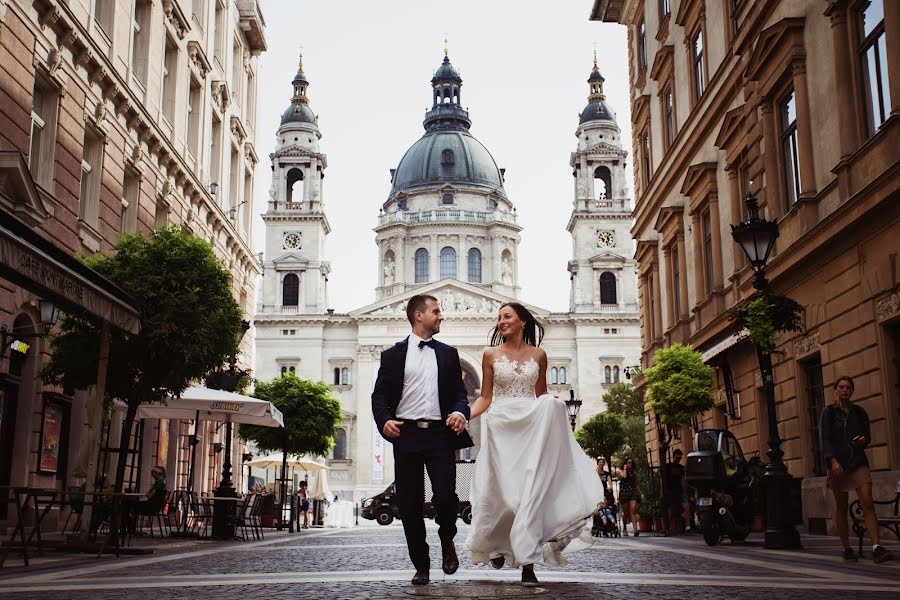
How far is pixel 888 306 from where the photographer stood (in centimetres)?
1204

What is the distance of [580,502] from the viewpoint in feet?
21.0

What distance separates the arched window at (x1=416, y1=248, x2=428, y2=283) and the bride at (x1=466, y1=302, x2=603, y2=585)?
7832 cm

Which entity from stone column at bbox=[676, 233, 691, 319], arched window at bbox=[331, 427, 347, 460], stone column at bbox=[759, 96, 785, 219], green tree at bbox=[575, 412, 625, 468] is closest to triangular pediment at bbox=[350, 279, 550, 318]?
arched window at bbox=[331, 427, 347, 460]

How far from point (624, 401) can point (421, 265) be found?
29636 mm

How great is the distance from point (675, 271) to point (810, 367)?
943 cm

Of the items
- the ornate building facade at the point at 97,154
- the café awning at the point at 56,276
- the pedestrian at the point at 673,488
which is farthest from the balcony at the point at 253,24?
the café awning at the point at 56,276

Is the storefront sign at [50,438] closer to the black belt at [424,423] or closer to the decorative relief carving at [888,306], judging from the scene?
the black belt at [424,423]

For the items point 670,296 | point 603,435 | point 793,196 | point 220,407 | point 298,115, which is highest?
point 298,115

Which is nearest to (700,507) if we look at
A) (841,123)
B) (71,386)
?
(841,123)

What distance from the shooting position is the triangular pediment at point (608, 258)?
76312 millimetres

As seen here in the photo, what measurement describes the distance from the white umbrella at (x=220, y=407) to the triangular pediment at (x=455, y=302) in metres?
57.5

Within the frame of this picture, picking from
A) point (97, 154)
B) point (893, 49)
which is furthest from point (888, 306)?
point (97, 154)

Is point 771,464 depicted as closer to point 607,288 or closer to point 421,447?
point 421,447

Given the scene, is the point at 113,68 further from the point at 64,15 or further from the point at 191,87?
the point at 191,87
